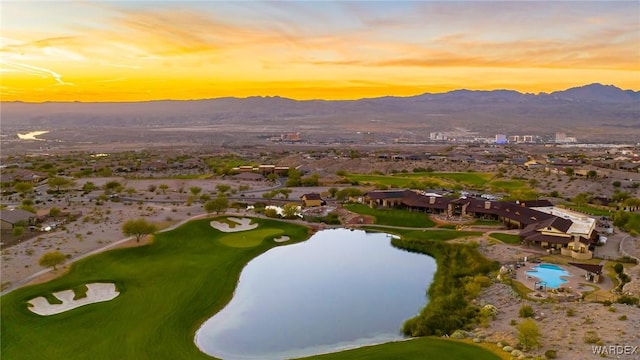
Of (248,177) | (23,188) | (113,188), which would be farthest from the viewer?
(248,177)

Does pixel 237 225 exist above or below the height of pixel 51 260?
below

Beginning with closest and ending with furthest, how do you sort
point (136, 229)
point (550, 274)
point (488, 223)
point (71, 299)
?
1. point (71, 299)
2. point (550, 274)
3. point (136, 229)
4. point (488, 223)

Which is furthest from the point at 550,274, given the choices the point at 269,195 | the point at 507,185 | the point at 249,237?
→ the point at 507,185

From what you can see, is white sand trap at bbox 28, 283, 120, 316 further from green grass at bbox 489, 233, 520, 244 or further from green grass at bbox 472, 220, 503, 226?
green grass at bbox 472, 220, 503, 226

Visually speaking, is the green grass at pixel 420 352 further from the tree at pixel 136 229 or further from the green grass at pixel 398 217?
the green grass at pixel 398 217

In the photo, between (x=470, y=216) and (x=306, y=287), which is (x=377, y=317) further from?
(x=470, y=216)

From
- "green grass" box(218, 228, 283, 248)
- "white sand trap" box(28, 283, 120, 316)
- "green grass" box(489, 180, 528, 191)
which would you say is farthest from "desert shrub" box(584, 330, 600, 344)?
"green grass" box(489, 180, 528, 191)

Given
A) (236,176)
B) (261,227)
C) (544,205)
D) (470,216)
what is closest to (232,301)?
(261,227)

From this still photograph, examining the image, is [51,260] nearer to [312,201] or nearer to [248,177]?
[312,201]
